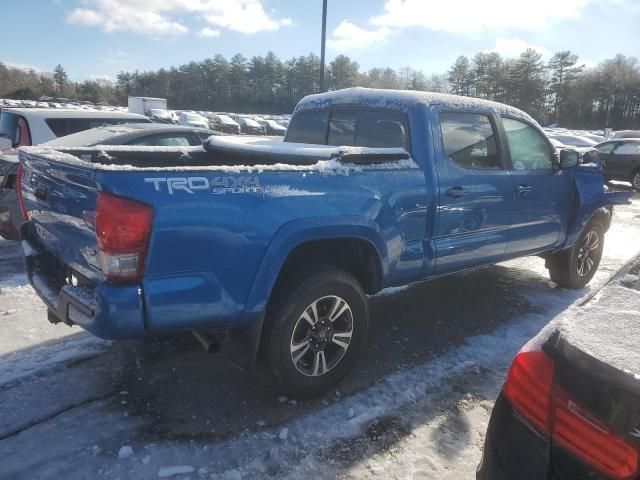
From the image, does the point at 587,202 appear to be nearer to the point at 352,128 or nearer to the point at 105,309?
the point at 352,128

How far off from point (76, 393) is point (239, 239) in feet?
5.18

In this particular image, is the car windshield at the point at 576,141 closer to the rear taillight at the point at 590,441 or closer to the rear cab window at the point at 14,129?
the rear cab window at the point at 14,129

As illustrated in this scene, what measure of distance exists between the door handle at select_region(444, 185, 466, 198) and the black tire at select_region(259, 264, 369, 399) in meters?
1.04

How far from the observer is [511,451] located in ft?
5.01

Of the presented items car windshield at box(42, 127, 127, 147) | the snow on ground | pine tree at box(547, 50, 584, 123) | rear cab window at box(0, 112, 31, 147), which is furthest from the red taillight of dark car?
pine tree at box(547, 50, 584, 123)

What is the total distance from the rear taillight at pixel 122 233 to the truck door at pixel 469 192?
2.14 m

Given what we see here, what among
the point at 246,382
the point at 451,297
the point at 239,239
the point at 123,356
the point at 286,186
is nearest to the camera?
the point at 239,239

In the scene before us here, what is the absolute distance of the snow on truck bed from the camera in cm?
264

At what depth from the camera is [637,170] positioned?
15312 millimetres

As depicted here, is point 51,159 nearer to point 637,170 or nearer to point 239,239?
point 239,239

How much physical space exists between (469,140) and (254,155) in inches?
67.7

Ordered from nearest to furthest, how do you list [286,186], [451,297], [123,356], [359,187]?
[286,186] < [359,187] < [123,356] < [451,297]

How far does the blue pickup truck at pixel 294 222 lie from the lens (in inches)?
90.5

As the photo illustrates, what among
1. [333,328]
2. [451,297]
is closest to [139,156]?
[333,328]
